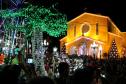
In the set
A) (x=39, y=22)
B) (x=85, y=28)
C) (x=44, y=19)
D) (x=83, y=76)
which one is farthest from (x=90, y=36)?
(x=83, y=76)

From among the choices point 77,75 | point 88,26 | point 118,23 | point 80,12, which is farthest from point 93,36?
point 77,75

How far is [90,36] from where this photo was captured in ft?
168

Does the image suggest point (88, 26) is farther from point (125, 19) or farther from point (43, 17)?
point (43, 17)

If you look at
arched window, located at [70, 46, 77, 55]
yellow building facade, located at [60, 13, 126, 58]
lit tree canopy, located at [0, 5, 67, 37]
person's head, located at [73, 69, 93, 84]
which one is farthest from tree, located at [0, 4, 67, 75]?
arched window, located at [70, 46, 77, 55]

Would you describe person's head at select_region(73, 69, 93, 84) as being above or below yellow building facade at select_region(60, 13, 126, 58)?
below

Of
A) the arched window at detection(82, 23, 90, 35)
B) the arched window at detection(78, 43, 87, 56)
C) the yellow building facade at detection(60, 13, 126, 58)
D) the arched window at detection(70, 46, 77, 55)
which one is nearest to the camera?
the arched window at detection(78, 43, 87, 56)

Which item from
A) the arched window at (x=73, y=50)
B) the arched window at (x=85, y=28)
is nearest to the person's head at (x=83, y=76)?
the arched window at (x=73, y=50)

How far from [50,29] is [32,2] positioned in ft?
4.54

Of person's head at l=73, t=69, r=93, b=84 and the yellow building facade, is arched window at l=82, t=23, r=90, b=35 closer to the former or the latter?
the yellow building facade

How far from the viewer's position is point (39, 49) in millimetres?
14672

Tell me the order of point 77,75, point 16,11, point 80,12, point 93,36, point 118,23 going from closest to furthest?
point 77,75
point 16,11
point 93,36
point 80,12
point 118,23

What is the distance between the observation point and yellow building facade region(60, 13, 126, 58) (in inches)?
1976

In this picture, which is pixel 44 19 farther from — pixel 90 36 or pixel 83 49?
pixel 90 36

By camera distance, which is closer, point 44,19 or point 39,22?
point 39,22
